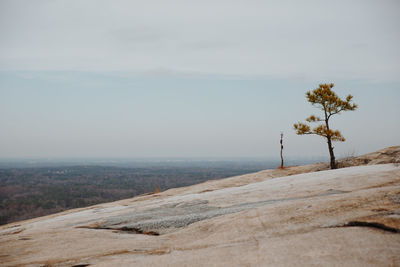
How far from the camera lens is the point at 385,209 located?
575cm

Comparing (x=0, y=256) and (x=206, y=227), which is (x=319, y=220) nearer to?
(x=206, y=227)

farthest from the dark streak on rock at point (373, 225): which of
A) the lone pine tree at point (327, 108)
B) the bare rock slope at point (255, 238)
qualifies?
the lone pine tree at point (327, 108)

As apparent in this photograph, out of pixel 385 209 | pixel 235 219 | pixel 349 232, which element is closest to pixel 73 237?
pixel 235 219

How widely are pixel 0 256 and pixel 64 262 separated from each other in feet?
8.30

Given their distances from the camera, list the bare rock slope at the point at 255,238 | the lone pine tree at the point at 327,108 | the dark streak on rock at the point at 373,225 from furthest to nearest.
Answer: the lone pine tree at the point at 327,108, the dark streak on rock at the point at 373,225, the bare rock slope at the point at 255,238

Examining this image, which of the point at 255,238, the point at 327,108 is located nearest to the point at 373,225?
the point at 255,238

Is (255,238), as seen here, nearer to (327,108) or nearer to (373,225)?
(373,225)

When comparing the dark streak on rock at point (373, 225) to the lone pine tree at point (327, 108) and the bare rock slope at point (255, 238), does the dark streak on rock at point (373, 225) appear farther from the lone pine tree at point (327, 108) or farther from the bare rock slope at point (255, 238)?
the lone pine tree at point (327, 108)

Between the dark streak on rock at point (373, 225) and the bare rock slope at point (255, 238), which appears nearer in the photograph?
the bare rock slope at point (255, 238)

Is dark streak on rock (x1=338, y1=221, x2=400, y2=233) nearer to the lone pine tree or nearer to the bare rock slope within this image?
the bare rock slope

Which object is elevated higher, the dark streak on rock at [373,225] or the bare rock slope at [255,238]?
the dark streak on rock at [373,225]

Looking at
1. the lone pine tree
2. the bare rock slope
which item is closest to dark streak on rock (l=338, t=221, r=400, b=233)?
the bare rock slope

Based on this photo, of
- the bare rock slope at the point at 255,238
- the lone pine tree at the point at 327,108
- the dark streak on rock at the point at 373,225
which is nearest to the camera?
the bare rock slope at the point at 255,238

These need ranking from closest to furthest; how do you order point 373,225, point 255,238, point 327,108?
1. point 373,225
2. point 255,238
3. point 327,108
